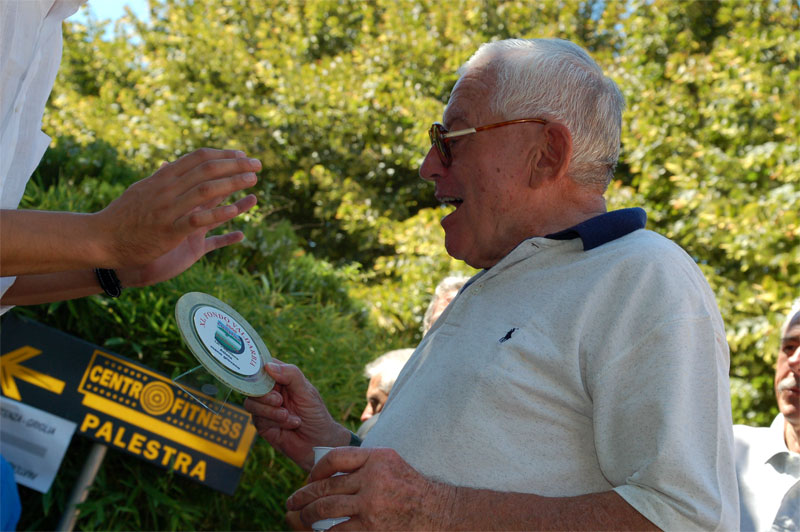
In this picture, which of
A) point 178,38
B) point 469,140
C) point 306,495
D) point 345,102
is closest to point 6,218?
point 306,495

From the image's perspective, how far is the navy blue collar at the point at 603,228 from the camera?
1782 mm

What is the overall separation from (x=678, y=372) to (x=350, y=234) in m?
9.90

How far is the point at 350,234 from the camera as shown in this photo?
1121 cm

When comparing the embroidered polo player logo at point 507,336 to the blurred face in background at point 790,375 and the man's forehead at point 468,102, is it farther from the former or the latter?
the blurred face in background at point 790,375

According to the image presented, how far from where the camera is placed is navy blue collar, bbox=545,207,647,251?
70.2 inches

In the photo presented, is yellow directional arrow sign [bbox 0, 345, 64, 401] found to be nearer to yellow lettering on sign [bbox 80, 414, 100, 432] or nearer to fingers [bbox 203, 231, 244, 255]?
yellow lettering on sign [bbox 80, 414, 100, 432]

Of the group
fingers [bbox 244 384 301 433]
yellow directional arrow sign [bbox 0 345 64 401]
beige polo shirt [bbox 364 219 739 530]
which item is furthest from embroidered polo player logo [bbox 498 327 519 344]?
yellow directional arrow sign [bbox 0 345 64 401]

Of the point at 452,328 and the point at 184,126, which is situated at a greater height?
the point at 184,126

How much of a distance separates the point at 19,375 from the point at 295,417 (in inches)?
79.5

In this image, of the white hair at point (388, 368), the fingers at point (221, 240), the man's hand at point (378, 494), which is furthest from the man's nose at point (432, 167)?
the white hair at point (388, 368)

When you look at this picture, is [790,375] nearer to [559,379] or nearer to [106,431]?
[559,379]

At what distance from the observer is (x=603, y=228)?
5.93 feet

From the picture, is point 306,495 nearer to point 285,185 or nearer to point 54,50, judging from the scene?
point 54,50

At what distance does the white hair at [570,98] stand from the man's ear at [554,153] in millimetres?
19
